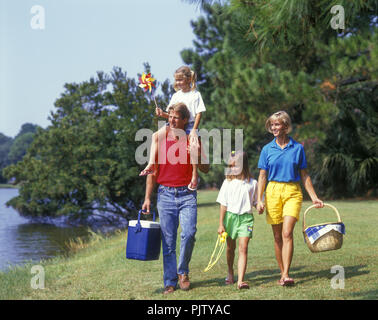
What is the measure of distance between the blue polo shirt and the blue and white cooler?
A: 55.5 inches

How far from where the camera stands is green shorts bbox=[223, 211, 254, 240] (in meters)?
5.73

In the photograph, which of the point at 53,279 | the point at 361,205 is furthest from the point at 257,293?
the point at 361,205

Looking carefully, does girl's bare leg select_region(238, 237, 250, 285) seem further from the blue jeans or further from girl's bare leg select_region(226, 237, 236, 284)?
the blue jeans

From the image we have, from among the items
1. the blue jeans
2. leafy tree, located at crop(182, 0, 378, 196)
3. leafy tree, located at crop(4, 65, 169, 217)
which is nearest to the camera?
the blue jeans

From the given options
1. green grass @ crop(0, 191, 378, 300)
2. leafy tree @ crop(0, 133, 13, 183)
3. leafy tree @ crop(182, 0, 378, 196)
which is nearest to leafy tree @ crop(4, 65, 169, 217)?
leafy tree @ crop(182, 0, 378, 196)

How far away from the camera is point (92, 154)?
68.1ft

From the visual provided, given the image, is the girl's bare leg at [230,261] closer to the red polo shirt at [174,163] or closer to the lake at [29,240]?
the red polo shirt at [174,163]

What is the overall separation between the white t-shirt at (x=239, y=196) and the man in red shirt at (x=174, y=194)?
1.35ft

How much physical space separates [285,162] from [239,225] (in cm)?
84

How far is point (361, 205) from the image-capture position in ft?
50.4

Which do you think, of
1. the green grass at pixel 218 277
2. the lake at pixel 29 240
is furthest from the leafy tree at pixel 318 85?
the lake at pixel 29 240

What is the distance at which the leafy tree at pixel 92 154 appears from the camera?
2003cm
